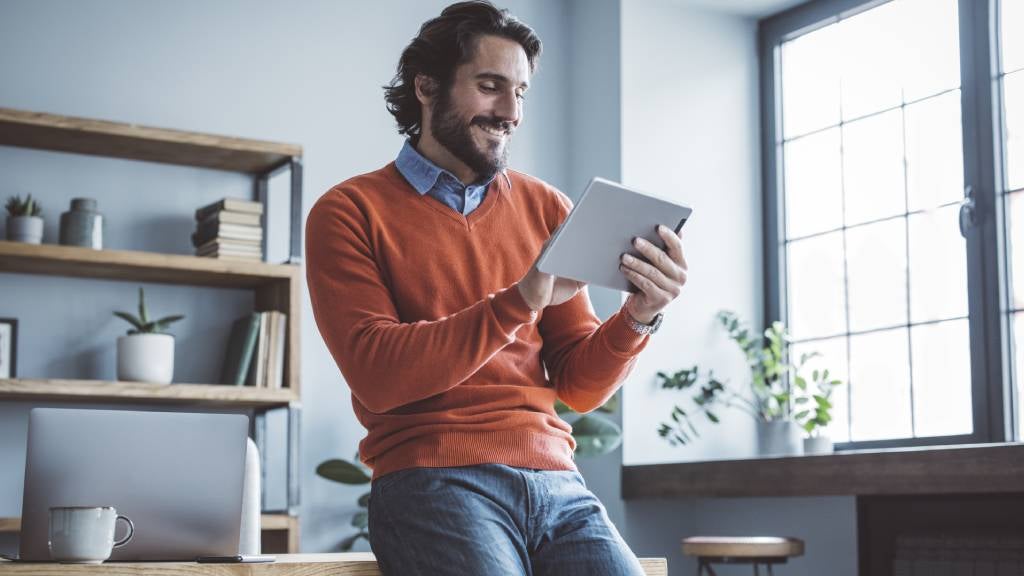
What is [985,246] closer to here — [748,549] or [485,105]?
[748,549]

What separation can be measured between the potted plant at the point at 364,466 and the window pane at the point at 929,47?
4.98 ft

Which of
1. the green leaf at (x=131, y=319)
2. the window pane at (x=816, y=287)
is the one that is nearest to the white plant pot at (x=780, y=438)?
the window pane at (x=816, y=287)

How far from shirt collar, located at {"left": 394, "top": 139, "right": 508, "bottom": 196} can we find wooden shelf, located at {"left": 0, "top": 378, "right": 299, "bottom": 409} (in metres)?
1.91

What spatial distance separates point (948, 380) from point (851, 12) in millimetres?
1380

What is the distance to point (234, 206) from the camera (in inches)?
146

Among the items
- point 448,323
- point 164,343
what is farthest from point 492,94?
point 164,343

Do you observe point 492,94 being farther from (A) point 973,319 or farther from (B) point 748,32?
(B) point 748,32

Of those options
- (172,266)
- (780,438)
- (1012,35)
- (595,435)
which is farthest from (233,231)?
(1012,35)

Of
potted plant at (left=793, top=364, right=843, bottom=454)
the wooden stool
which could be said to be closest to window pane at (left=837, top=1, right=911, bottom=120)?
potted plant at (left=793, top=364, right=843, bottom=454)

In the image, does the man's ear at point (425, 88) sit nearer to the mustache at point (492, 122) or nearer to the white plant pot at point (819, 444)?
the mustache at point (492, 122)

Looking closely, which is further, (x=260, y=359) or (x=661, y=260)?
(x=260, y=359)

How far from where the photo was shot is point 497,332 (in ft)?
5.14

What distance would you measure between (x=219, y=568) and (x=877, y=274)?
3.14 m

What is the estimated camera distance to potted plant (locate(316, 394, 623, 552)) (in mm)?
3836
